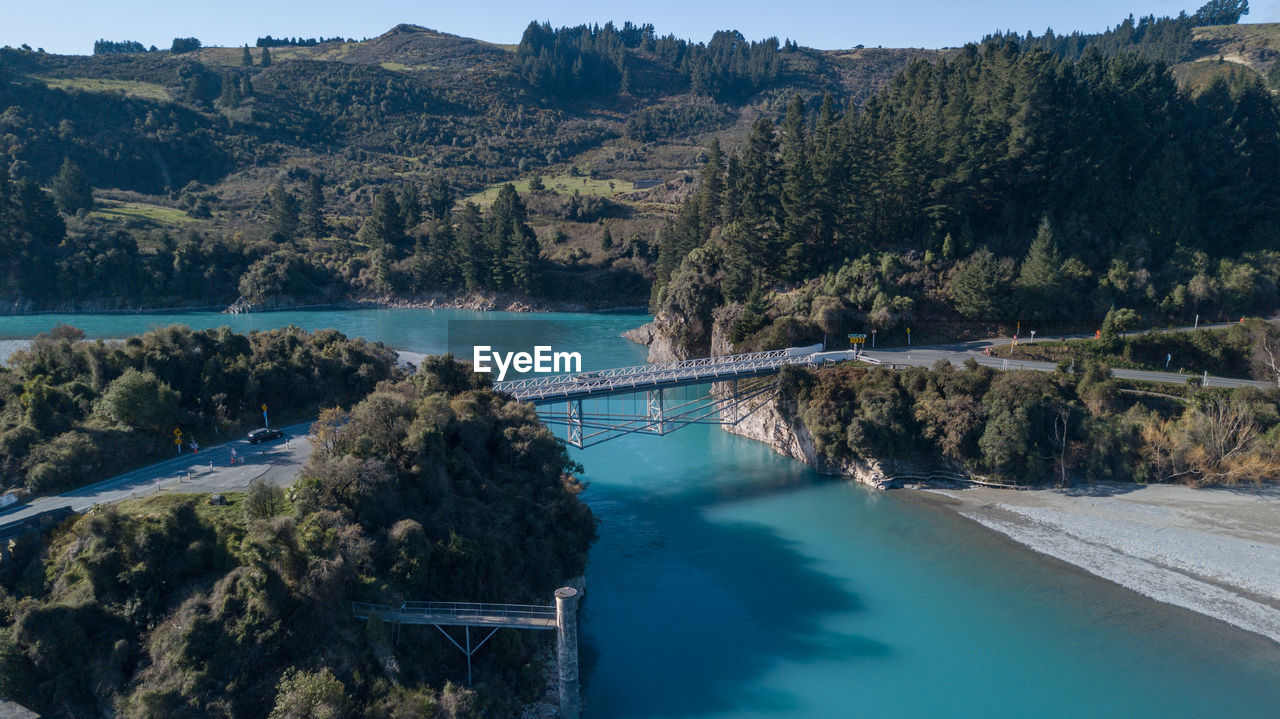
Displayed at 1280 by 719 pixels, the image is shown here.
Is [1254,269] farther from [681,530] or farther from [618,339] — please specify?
[618,339]

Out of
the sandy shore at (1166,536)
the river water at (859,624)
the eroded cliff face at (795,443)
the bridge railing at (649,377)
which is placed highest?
the bridge railing at (649,377)

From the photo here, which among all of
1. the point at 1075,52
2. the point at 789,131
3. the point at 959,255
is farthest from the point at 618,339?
the point at 1075,52

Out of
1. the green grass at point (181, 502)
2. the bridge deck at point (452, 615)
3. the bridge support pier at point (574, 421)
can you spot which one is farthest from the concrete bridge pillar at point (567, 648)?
the bridge support pier at point (574, 421)

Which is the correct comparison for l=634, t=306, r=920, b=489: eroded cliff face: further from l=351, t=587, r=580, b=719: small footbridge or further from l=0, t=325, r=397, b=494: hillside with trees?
l=0, t=325, r=397, b=494: hillside with trees

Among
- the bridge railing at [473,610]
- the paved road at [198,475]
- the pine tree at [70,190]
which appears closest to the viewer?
the bridge railing at [473,610]

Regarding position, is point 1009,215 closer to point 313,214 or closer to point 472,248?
point 472,248

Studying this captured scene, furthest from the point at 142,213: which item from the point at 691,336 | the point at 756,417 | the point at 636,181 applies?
the point at 756,417

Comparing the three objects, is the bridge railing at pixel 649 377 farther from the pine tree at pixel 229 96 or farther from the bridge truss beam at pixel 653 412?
the pine tree at pixel 229 96
